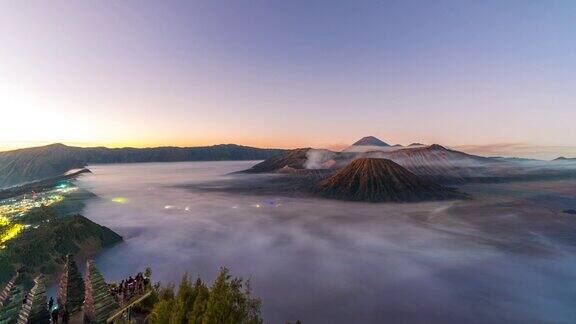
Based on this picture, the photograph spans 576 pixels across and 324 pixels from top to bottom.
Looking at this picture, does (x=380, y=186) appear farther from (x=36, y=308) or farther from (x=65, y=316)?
(x=36, y=308)

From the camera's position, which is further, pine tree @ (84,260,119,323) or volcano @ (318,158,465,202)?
volcano @ (318,158,465,202)

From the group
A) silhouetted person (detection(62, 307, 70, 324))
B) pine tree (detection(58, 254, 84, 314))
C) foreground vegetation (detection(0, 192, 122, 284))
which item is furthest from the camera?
foreground vegetation (detection(0, 192, 122, 284))

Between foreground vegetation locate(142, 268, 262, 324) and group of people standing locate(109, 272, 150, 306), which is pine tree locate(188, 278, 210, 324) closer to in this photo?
foreground vegetation locate(142, 268, 262, 324)

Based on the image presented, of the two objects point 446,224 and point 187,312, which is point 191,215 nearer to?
point 446,224

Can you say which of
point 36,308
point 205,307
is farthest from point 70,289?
point 205,307

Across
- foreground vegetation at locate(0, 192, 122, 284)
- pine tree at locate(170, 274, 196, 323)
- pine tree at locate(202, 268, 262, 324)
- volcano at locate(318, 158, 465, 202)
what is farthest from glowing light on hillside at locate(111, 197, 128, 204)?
pine tree at locate(202, 268, 262, 324)

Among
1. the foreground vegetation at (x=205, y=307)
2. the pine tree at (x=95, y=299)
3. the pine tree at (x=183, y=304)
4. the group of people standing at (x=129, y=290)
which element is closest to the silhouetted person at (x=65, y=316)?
the pine tree at (x=95, y=299)
